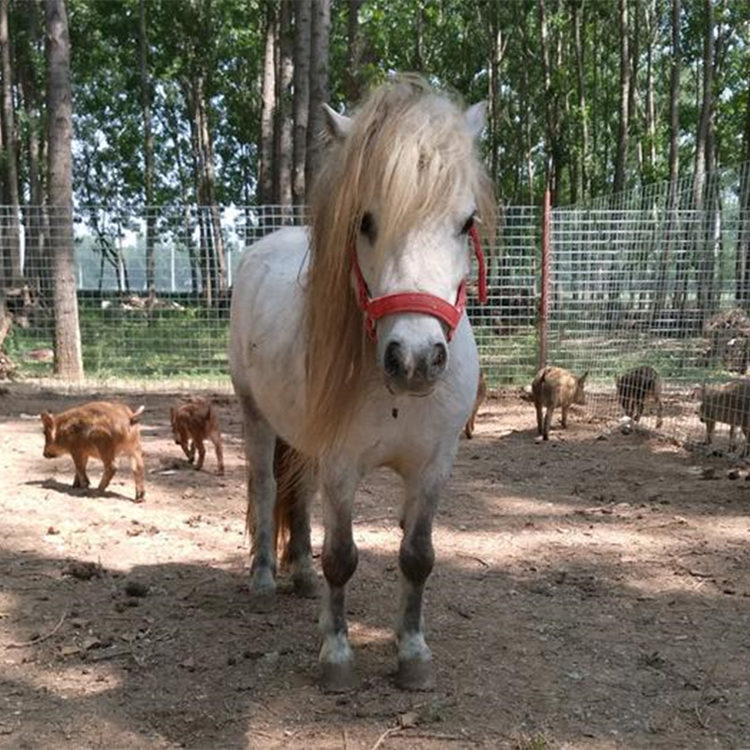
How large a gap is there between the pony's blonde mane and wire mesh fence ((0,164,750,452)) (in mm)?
5164

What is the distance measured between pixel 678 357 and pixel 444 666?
6.63 metres

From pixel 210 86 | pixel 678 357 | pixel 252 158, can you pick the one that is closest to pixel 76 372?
pixel 678 357

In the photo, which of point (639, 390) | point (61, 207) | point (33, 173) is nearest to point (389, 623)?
point (639, 390)

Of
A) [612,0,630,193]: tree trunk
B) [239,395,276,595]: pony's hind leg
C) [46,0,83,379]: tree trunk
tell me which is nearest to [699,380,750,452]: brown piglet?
[239,395,276,595]: pony's hind leg

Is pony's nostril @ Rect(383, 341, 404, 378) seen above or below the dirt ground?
above

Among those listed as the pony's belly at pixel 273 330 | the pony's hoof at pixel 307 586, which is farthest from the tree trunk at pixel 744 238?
the pony's hoof at pixel 307 586

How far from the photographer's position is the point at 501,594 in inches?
167

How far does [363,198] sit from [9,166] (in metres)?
20.4

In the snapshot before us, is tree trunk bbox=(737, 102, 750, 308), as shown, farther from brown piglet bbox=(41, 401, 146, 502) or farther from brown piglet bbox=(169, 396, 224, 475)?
brown piglet bbox=(41, 401, 146, 502)

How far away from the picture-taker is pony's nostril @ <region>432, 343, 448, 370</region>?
2329 mm

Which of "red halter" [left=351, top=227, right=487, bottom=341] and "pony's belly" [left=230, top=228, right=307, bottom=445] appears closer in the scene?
"red halter" [left=351, top=227, right=487, bottom=341]

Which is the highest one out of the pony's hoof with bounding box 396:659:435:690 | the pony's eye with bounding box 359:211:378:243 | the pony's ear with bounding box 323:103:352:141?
the pony's ear with bounding box 323:103:352:141

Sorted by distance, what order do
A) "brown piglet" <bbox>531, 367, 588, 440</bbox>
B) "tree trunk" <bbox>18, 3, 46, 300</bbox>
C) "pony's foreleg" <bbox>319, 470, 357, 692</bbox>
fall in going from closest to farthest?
"pony's foreleg" <bbox>319, 470, 357, 692</bbox>
"brown piglet" <bbox>531, 367, 588, 440</bbox>
"tree trunk" <bbox>18, 3, 46, 300</bbox>

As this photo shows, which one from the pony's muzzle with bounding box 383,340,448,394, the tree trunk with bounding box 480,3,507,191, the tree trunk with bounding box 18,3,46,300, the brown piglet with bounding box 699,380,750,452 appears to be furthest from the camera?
the tree trunk with bounding box 480,3,507,191
